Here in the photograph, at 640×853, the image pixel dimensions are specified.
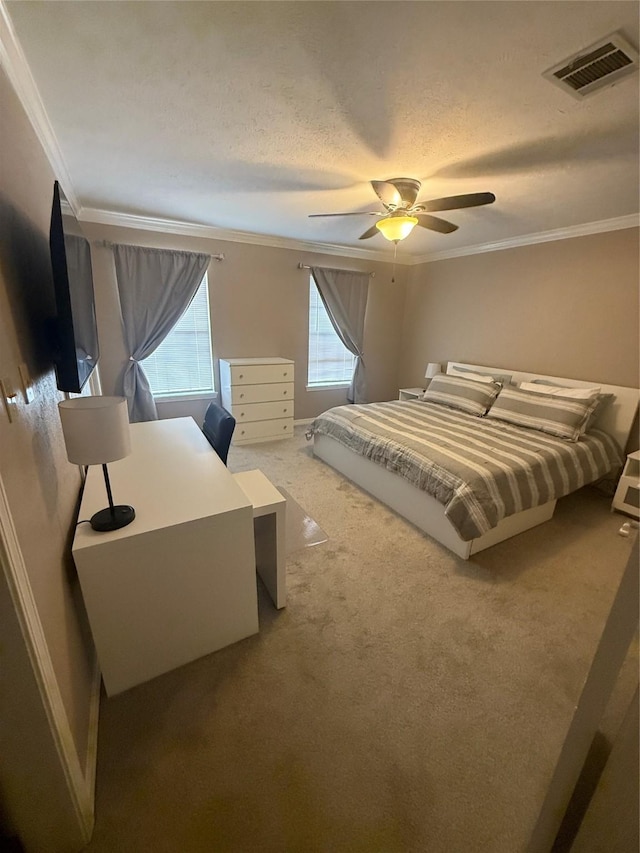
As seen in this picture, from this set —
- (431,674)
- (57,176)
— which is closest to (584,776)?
(431,674)

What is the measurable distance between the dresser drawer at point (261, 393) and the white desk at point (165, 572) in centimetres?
216

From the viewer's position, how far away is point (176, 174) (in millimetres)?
2299

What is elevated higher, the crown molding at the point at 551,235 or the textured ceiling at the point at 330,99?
the textured ceiling at the point at 330,99

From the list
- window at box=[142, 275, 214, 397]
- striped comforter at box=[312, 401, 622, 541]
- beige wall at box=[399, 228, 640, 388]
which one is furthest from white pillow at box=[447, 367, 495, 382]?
window at box=[142, 275, 214, 397]

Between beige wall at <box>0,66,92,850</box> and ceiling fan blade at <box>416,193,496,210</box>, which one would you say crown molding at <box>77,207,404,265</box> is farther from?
ceiling fan blade at <box>416,193,496,210</box>

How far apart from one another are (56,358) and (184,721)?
4.82 ft

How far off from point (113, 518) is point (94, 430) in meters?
0.40

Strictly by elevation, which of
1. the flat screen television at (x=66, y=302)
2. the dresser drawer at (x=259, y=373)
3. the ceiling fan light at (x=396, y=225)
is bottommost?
the dresser drawer at (x=259, y=373)

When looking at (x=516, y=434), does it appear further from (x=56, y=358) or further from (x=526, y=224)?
(x=56, y=358)

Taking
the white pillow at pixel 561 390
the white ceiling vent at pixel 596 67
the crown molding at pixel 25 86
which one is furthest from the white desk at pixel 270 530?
the white pillow at pixel 561 390

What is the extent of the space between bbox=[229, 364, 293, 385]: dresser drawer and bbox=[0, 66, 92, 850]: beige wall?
2.28 metres

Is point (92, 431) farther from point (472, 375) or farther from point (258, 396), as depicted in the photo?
point (472, 375)

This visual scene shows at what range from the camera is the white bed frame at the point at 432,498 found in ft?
7.64

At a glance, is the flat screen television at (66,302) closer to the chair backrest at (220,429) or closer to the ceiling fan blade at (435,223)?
the chair backrest at (220,429)
